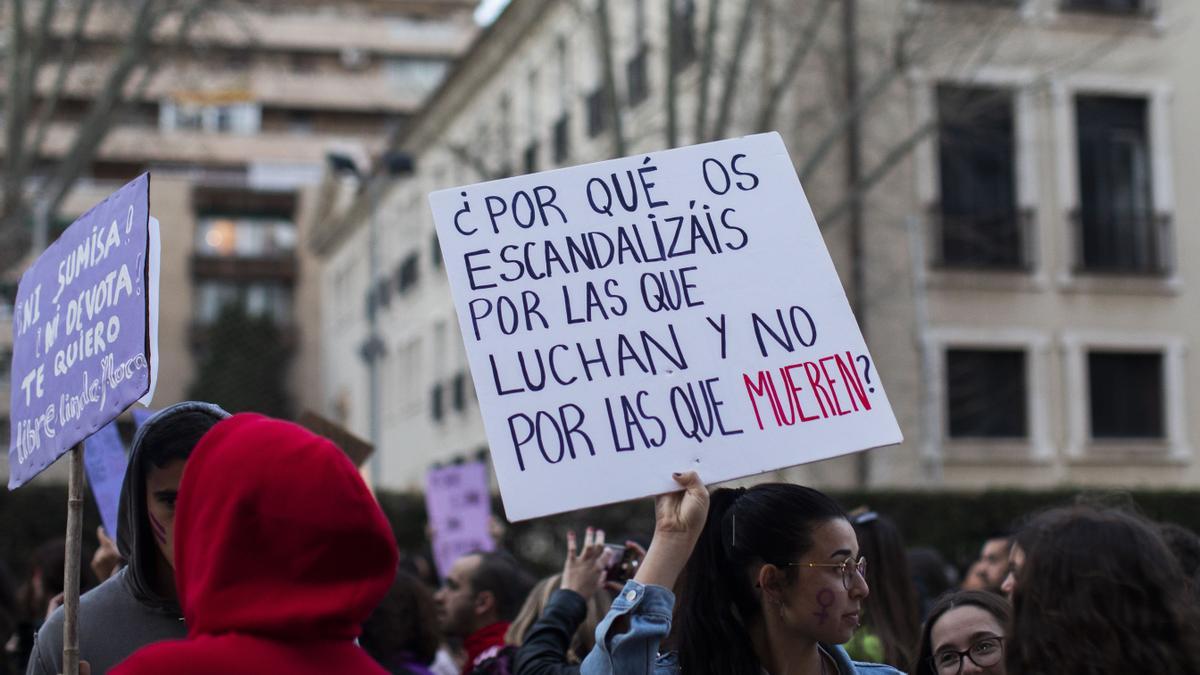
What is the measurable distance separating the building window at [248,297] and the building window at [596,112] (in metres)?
33.8

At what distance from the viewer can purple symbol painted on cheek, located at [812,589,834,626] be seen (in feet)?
11.7

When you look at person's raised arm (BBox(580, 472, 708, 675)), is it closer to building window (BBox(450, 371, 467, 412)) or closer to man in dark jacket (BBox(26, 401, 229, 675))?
man in dark jacket (BBox(26, 401, 229, 675))

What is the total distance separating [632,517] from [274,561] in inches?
604

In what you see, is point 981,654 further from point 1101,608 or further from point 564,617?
point 1101,608

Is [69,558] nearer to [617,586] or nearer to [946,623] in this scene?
[617,586]

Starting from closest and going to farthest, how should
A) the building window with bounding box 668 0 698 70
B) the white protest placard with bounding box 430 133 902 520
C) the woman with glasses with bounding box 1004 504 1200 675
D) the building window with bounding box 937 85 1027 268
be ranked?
the woman with glasses with bounding box 1004 504 1200 675 → the white protest placard with bounding box 430 133 902 520 → the building window with bounding box 668 0 698 70 → the building window with bounding box 937 85 1027 268

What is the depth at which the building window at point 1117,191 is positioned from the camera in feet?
77.6

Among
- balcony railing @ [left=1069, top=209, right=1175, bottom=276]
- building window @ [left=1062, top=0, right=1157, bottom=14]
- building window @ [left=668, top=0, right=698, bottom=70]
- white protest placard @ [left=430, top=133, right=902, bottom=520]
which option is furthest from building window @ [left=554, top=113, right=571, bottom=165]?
white protest placard @ [left=430, top=133, right=902, bottom=520]

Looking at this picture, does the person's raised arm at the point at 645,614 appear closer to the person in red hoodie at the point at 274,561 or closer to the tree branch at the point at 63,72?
the person in red hoodie at the point at 274,561

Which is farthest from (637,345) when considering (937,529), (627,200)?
(937,529)

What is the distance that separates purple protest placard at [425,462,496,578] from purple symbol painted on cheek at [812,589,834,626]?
23.5 ft

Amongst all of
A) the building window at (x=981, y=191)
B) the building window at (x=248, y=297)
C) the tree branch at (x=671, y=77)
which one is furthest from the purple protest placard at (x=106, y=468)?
the building window at (x=248, y=297)

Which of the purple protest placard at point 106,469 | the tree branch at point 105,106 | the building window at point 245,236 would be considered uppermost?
the building window at point 245,236

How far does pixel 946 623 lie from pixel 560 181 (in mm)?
1521
